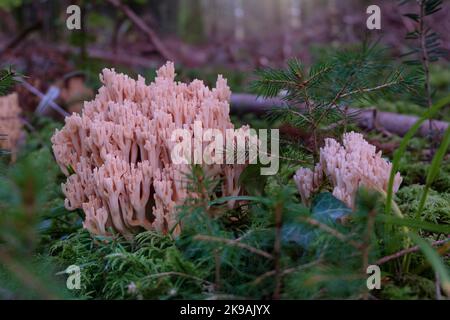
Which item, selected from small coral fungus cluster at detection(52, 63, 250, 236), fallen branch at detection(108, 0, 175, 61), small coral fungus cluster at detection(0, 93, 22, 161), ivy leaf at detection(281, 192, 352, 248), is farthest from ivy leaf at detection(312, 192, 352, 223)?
fallen branch at detection(108, 0, 175, 61)

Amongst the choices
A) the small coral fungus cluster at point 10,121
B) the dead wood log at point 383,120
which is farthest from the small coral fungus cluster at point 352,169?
the small coral fungus cluster at point 10,121

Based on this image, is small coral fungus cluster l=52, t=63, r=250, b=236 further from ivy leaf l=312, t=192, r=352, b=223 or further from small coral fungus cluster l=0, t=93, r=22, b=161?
small coral fungus cluster l=0, t=93, r=22, b=161

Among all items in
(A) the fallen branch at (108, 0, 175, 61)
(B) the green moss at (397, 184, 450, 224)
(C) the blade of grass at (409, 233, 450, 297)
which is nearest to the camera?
(C) the blade of grass at (409, 233, 450, 297)

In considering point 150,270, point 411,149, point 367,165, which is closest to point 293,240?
point 367,165

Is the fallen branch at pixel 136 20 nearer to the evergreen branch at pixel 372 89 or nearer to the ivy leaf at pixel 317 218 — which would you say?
the evergreen branch at pixel 372 89

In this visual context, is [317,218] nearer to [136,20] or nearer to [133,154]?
[133,154]
